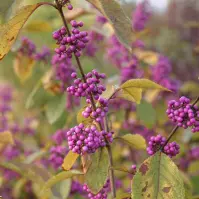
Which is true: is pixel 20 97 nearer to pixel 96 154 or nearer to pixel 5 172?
pixel 5 172

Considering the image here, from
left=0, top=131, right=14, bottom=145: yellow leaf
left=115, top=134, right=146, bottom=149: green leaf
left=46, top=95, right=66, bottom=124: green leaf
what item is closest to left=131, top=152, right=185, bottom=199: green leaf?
left=115, top=134, right=146, bottom=149: green leaf

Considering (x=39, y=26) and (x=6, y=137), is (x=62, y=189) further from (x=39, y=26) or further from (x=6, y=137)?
(x=39, y=26)

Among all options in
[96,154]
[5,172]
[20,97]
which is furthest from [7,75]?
[96,154]

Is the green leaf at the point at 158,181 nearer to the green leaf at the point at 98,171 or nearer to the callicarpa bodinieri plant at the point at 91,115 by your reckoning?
the callicarpa bodinieri plant at the point at 91,115

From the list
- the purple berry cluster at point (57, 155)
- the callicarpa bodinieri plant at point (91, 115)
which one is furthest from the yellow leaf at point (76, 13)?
the purple berry cluster at point (57, 155)

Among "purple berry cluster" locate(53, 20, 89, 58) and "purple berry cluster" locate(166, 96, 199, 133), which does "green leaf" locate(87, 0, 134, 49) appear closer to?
"purple berry cluster" locate(53, 20, 89, 58)

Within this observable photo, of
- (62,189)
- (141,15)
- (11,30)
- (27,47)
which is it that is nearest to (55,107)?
(27,47)
